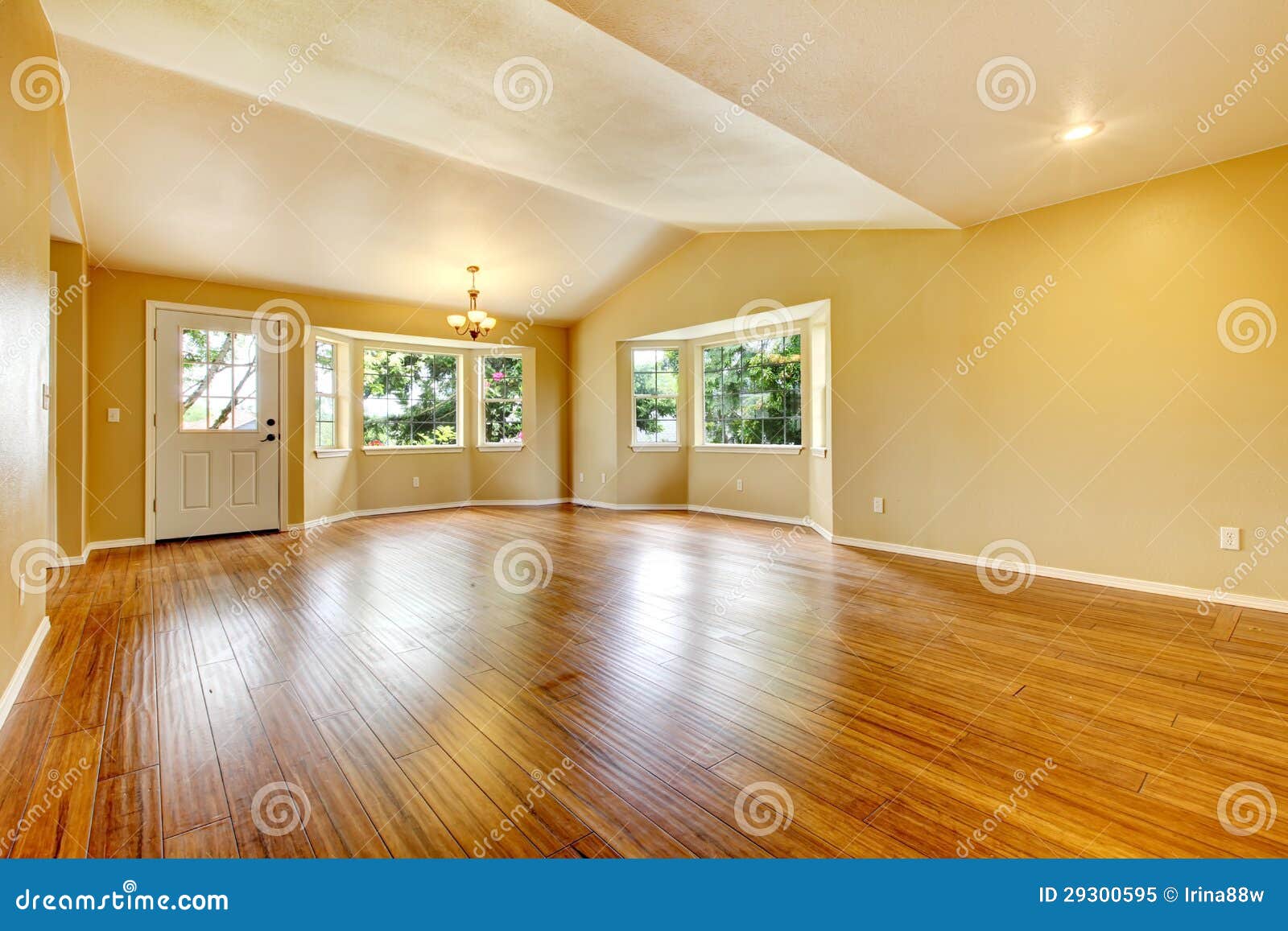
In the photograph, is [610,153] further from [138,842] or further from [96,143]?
[138,842]

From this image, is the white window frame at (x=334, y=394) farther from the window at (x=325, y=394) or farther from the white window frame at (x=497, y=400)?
the white window frame at (x=497, y=400)

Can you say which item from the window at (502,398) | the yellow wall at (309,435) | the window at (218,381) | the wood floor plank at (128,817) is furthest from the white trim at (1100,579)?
the window at (218,381)

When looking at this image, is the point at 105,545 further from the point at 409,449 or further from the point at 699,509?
the point at 699,509

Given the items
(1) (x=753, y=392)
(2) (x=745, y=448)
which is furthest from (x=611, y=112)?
(2) (x=745, y=448)

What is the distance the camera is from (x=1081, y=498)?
3600 mm

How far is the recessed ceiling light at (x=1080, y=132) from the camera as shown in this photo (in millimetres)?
2729

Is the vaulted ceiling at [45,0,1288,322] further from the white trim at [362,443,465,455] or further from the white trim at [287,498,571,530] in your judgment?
the white trim at [287,498,571,530]

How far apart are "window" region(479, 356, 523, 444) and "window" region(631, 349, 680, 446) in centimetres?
155

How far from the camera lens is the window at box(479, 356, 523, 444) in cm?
754

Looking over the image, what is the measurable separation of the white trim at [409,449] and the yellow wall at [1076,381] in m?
4.45

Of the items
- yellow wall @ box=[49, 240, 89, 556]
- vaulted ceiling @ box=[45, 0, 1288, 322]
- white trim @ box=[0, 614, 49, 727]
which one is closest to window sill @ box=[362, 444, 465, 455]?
vaulted ceiling @ box=[45, 0, 1288, 322]

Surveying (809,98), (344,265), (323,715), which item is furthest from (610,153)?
(323,715)

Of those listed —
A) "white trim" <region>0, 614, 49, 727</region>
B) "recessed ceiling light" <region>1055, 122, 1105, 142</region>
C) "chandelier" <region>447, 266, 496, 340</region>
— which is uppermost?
"recessed ceiling light" <region>1055, 122, 1105, 142</region>

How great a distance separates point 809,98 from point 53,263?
500cm
